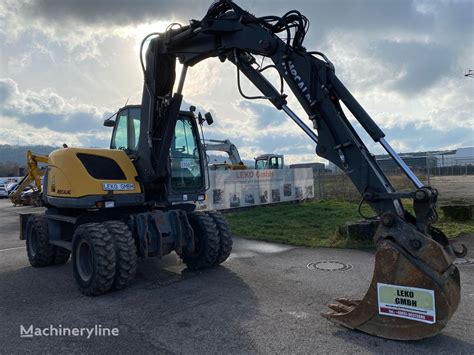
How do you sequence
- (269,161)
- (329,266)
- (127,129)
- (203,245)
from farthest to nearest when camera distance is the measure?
(269,161) < (127,129) < (329,266) < (203,245)

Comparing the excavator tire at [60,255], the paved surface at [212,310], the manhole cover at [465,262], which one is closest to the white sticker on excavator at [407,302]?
the paved surface at [212,310]

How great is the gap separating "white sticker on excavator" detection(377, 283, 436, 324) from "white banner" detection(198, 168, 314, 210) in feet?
39.1

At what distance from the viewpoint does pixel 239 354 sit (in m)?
4.17

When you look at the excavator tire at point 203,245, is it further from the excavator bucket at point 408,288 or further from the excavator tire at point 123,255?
the excavator bucket at point 408,288

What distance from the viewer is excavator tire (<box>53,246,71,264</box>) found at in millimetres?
8141

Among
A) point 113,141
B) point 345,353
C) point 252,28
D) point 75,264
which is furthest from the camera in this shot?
point 113,141

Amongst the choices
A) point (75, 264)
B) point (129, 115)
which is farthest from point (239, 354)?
point (129, 115)

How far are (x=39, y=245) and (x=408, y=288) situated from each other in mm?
6753

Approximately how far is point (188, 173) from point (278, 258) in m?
2.55

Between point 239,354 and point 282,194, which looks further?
point 282,194

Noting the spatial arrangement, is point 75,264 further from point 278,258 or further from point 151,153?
point 278,258

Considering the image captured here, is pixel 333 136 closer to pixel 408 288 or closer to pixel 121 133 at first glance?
pixel 408 288

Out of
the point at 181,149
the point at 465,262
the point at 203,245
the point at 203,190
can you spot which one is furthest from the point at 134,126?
the point at 465,262

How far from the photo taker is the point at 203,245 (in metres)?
7.39
